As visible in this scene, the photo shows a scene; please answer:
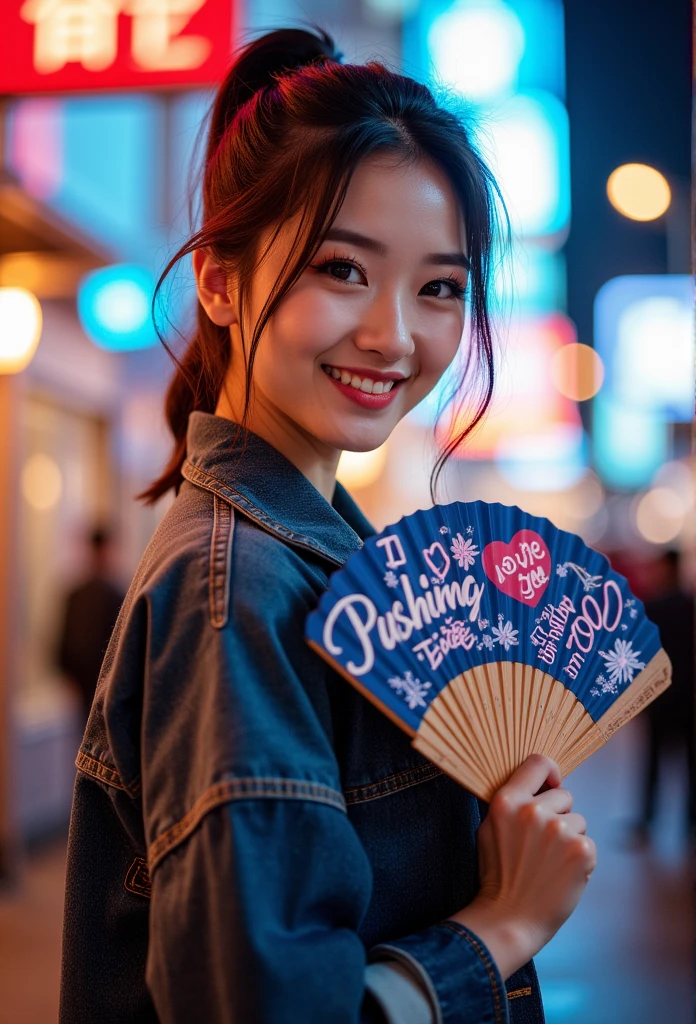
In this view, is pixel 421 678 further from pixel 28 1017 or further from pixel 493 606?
pixel 28 1017

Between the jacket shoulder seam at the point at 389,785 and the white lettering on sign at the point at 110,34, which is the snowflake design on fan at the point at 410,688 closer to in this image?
the jacket shoulder seam at the point at 389,785

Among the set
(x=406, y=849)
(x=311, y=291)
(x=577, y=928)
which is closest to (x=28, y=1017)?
(x=577, y=928)

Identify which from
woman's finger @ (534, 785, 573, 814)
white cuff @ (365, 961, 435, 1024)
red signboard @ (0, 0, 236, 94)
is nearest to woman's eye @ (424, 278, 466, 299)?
woman's finger @ (534, 785, 573, 814)

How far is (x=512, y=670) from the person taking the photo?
98 cm

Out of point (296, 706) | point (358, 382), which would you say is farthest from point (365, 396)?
point (296, 706)

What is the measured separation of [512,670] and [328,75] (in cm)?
67

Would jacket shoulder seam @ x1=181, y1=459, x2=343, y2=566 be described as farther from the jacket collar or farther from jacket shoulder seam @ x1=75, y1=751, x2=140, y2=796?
jacket shoulder seam @ x1=75, y1=751, x2=140, y2=796

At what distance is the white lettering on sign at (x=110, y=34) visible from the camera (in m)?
2.68

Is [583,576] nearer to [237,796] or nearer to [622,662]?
[622,662]

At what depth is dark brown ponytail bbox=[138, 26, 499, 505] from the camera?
0.96 m

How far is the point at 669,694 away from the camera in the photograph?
5.34 meters

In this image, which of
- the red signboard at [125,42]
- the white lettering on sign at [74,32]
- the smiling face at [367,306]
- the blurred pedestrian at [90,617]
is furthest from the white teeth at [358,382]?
the blurred pedestrian at [90,617]

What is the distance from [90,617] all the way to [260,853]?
193 inches

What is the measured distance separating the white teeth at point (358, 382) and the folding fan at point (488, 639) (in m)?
0.16
